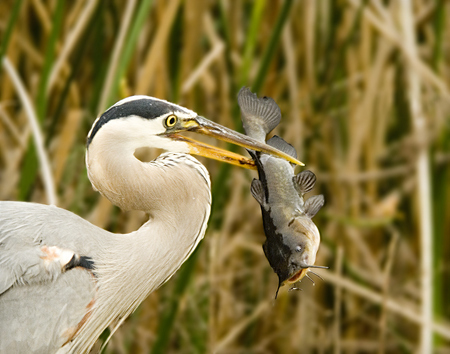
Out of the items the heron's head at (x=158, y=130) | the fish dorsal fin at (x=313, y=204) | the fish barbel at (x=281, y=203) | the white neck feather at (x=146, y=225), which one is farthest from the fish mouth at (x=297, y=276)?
the white neck feather at (x=146, y=225)

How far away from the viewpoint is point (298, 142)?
2600 millimetres

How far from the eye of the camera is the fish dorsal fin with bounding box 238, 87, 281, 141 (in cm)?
133

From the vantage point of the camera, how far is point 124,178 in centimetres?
137

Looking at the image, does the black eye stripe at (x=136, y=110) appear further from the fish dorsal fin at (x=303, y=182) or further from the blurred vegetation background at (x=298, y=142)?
the blurred vegetation background at (x=298, y=142)

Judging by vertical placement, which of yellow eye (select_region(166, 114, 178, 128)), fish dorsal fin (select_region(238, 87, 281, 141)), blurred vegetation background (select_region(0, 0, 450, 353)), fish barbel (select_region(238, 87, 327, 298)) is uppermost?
fish dorsal fin (select_region(238, 87, 281, 141))

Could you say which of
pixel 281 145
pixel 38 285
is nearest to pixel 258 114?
pixel 281 145

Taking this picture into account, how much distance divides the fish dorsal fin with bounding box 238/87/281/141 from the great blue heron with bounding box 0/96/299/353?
31mm

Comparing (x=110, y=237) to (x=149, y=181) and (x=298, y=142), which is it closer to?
(x=149, y=181)

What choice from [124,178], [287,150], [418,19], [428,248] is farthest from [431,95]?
[124,178]

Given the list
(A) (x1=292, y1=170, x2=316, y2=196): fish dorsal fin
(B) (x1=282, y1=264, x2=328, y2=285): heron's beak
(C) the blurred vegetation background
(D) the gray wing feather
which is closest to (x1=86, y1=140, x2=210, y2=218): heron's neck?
(D) the gray wing feather

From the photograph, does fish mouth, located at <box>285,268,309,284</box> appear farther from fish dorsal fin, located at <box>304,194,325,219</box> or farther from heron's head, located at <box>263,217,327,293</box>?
fish dorsal fin, located at <box>304,194,325,219</box>

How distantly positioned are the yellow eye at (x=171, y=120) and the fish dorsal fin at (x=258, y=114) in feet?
0.48

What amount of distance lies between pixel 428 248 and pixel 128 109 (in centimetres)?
147

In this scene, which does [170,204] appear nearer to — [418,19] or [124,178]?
[124,178]
